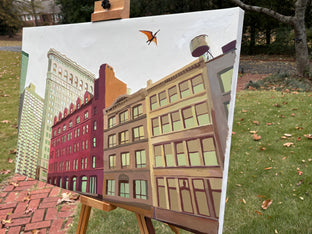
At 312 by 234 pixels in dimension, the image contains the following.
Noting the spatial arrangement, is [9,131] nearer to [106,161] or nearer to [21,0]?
[106,161]

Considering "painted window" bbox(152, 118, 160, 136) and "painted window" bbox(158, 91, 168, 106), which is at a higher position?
"painted window" bbox(158, 91, 168, 106)

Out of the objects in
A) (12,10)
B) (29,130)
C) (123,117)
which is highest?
(12,10)

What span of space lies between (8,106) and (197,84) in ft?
20.7

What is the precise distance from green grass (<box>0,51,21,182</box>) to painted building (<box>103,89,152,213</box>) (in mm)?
2698

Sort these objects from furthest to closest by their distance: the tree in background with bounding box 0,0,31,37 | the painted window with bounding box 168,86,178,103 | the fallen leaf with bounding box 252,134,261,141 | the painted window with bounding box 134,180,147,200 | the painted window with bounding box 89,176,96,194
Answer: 1. the tree in background with bounding box 0,0,31,37
2. the fallen leaf with bounding box 252,134,261,141
3. the painted window with bounding box 89,176,96,194
4. the painted window with bounding box 134,180,147,200
5. the painted window with bounding box 168,86,178,103

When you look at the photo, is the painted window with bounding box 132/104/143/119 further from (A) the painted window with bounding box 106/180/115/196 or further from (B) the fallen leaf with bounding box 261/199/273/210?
(B) the fallen leaf with bounding box 261/199/273/210

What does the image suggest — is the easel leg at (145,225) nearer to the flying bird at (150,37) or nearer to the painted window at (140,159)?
the painted window at (140,159)

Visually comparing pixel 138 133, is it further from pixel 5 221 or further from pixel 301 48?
pixel 301 48

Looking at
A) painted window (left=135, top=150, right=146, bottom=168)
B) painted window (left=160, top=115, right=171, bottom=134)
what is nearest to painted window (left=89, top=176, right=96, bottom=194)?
painted window (left=135, top=150, right=146, bottom=168)

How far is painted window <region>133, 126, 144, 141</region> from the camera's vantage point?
47.9 inches

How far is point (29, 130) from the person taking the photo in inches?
76.0

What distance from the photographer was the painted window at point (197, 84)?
1.01 m

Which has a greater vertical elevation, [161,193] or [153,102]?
[153,102]

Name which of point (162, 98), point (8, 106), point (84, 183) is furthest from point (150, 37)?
point (8, 106)
